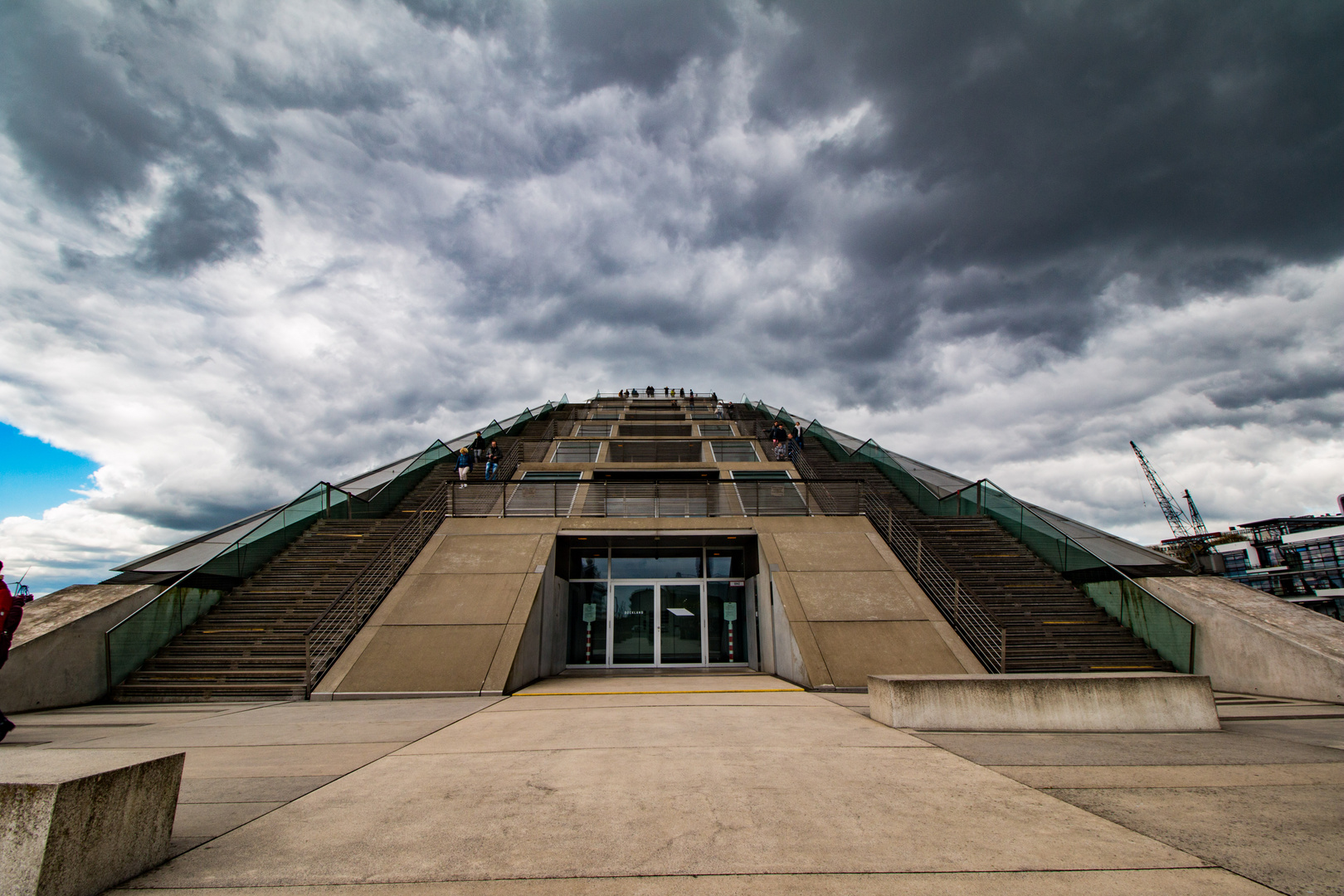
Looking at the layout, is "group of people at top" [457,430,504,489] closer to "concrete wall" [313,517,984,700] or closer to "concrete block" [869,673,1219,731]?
"concrete wall" [313,517,984,700]

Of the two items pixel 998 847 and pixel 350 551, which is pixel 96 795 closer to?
pixel 998 847

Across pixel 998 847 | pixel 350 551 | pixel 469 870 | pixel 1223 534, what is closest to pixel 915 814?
pixel 998 847

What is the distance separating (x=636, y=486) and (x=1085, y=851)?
12.5 metres

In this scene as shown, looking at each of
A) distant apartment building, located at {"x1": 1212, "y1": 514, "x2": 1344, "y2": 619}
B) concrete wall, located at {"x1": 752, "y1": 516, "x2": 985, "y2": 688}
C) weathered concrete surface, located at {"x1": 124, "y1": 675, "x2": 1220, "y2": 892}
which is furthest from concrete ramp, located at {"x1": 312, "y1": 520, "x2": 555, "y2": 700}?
distant apartment building, located at {"x1": 1212, "y1": 514, "x2": 1344, "y2": 619}

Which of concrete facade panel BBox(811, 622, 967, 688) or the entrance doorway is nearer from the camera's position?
concrete facade panel BBox(811, 622, 967, 688)

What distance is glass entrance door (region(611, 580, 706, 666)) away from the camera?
608 inches

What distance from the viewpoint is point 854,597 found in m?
11.9

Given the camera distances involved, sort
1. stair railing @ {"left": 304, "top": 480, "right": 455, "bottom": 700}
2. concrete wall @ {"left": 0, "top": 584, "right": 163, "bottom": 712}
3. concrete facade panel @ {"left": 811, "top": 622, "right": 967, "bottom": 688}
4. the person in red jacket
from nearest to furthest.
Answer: the person in red jacket
concrete wall @ {"left": 0, "top": 584, "right": 163, "bottom": 712}
stair railing @ {"left": 304, "top": 480, "right": 455, "bottom": 700}
concrete facade panel @ {"left": 811, "top": 622, "right": 967, "bottom": 688}

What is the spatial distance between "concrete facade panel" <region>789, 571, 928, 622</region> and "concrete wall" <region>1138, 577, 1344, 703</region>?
15.1 ft

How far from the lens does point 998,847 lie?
3131 mm

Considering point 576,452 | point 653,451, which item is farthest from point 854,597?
point 576,452

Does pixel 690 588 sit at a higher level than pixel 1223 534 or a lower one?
lower

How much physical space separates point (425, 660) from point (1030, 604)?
11.7 meters

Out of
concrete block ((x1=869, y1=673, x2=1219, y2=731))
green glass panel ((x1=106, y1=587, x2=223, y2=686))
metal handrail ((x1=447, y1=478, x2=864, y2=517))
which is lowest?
concrete block ((x1=869, y1=673, x2=1219, y2=731))
